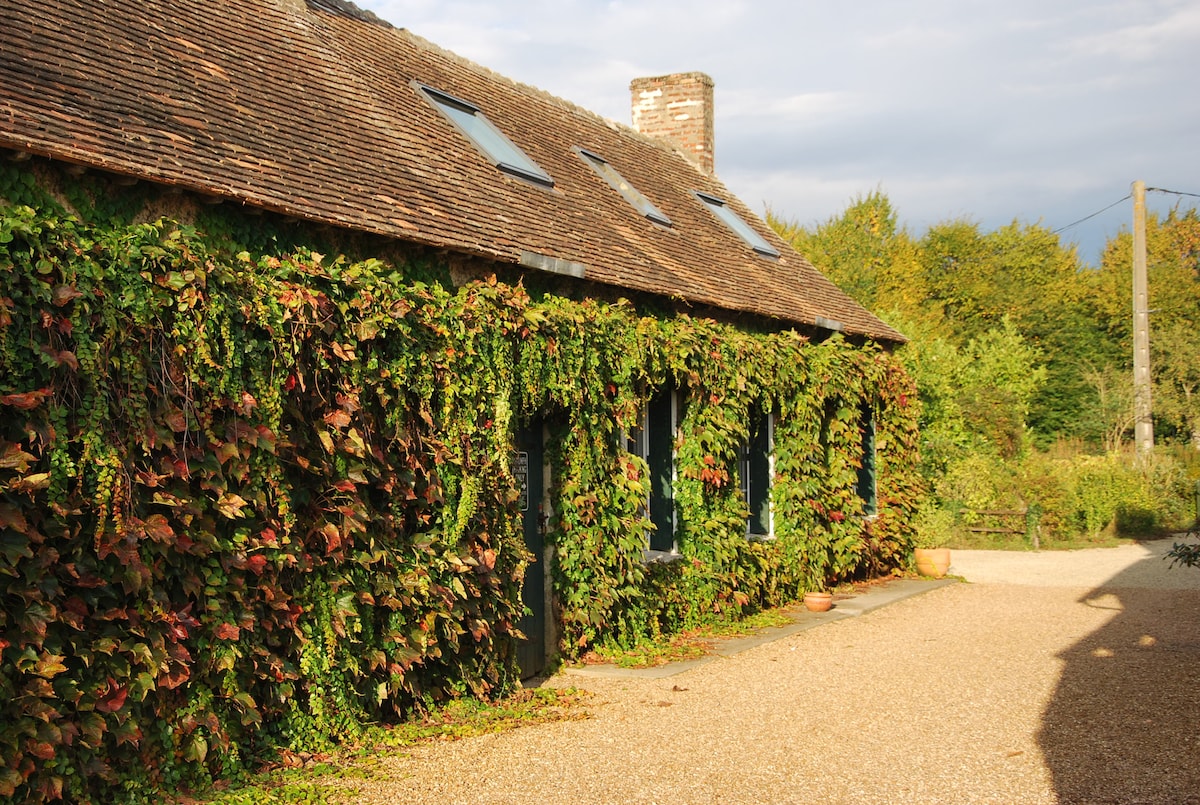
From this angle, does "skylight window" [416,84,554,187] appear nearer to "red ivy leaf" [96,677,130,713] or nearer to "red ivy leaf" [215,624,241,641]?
"red ivy leaf" [215,624,241,641]

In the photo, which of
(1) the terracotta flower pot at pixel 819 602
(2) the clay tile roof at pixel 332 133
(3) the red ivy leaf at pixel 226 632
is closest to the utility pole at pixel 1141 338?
(2) the clay tile roof at pixel 332 133

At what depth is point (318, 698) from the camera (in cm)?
653

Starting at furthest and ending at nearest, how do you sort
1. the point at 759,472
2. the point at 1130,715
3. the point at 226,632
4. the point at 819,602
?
the point at 759,472, the point at 819,602, the point at 1130,715, the point at 226,632

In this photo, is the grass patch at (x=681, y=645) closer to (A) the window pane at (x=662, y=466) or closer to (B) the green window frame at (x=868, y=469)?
(A) the window pane at (x=662, y=466)

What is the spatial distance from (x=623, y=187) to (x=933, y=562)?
6.92m

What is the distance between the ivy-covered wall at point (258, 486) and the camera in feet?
16.8

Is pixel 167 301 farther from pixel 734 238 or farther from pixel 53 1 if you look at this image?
pixel 734 238

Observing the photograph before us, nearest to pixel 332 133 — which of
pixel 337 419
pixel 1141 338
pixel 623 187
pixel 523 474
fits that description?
pixel 523 474

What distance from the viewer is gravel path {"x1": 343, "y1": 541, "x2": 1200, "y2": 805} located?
20.1ft

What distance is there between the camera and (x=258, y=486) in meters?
6.20

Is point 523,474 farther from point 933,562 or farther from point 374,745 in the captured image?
point 933,562

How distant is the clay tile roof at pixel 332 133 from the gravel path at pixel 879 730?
3719 mm

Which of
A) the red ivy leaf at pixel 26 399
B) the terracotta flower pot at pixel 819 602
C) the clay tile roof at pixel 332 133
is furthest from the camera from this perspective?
the terracotta flower pot at pixel 819 602

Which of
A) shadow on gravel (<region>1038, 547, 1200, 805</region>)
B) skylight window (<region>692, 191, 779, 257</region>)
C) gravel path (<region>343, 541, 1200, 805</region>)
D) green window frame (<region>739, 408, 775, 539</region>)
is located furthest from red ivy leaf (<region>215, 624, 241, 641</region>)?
skylight window (<region>692, 191, 779, 257</region>)
